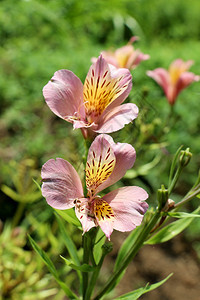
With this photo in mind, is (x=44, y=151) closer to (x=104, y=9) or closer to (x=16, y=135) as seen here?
(x=16, y=135)

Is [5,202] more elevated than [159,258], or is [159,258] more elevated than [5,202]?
[5,202]

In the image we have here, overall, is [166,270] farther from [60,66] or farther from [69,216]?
[60,66]

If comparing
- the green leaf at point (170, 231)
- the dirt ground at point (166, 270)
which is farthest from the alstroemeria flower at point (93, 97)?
the dirt ground at point (166, 270)

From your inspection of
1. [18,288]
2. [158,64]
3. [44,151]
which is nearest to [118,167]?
Answer: [18,288]

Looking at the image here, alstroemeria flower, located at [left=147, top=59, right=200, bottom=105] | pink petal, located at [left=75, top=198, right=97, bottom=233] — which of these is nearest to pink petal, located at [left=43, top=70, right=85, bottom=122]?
pink petal, located at [left=75, top=198, right=97, bottom=233]

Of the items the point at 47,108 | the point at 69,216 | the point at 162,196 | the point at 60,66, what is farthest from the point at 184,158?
the point at 60,66

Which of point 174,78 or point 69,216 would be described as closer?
point 69,216

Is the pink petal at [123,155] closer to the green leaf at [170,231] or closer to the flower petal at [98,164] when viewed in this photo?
the flower petal at [98,164]
